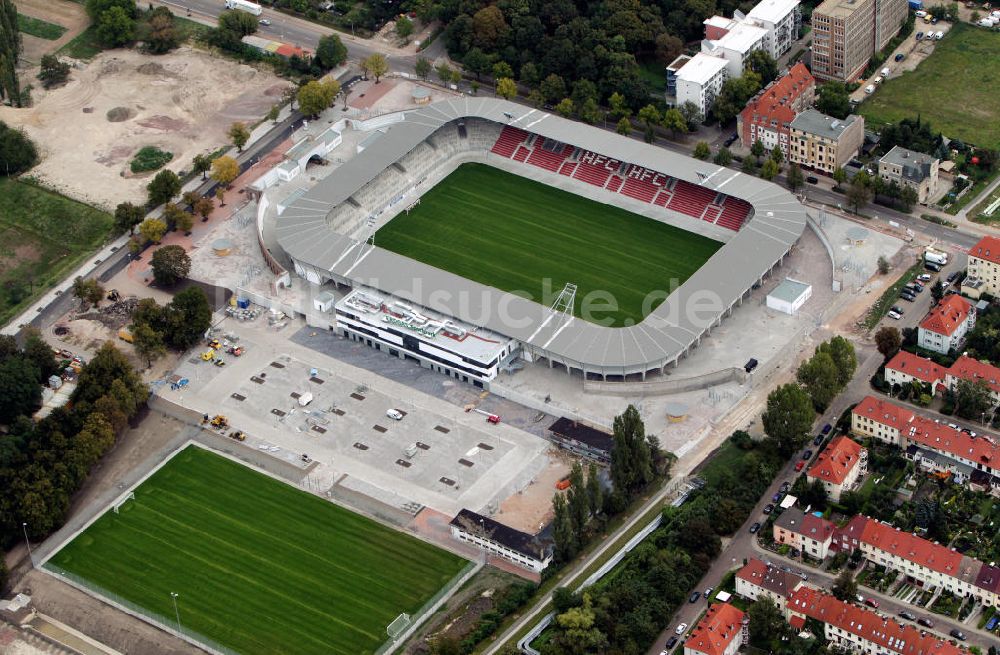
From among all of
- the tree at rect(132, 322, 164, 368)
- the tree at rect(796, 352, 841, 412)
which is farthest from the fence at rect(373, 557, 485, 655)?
the tree at rect(132, 322, 164, 368)

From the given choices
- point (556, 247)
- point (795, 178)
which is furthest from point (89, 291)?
point (795, 178)

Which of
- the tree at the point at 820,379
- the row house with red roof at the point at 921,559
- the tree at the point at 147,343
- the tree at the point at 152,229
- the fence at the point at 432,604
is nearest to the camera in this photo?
the row house with red roof at the point at 921,559

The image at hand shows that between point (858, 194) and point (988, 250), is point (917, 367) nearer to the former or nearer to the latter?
point (988, 250)

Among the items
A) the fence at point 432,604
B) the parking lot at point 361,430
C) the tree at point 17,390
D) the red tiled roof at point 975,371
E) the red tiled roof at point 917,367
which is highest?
the red tiled roof at point 975,371

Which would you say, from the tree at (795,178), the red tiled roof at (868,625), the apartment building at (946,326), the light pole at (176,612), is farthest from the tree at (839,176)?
the light pole at (176,612)

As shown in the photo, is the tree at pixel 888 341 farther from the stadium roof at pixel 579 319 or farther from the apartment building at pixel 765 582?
the apartment building at pixel 765 582

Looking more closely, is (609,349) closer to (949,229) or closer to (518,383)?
(518,383)

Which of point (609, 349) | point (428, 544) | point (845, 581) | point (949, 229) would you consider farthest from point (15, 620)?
point (949, 229)
